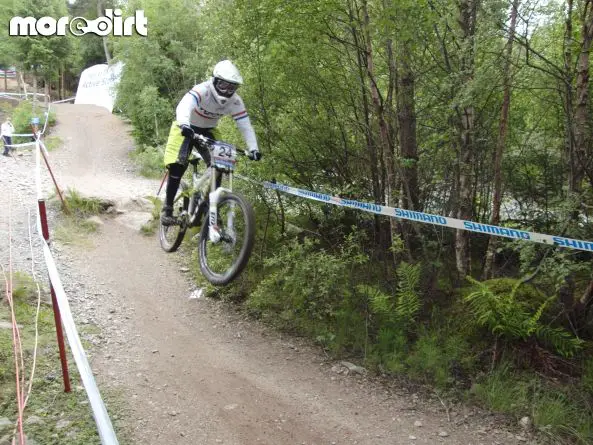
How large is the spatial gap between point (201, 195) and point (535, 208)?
441 centimetres

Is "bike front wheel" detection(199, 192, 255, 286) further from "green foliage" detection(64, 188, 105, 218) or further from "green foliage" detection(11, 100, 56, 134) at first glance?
"green foliage" detection(11, 100, 56, 134)

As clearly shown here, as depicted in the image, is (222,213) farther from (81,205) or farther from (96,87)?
(96,87)

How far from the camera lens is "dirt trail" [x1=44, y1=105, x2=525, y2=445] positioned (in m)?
4.67

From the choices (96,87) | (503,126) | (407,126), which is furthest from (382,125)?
(96,87)

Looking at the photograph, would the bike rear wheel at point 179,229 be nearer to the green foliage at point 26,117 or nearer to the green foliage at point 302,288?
the green foliage at point 302,288

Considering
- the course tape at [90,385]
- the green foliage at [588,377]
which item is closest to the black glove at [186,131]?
the course tape at [90,385]

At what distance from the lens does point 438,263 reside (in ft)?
19.8

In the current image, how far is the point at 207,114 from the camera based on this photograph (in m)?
6.24

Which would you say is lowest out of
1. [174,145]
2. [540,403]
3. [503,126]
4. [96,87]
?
[540,403]

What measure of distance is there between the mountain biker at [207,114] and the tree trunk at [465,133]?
2351mm

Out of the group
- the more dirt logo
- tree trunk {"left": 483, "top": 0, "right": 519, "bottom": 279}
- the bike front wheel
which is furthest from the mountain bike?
the more dirt logo

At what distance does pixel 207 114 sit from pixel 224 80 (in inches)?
30.5

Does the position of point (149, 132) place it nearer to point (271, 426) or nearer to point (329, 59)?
point (329, 59)

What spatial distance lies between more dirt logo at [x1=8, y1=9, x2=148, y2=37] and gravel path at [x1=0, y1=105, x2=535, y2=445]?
48.0 feet
